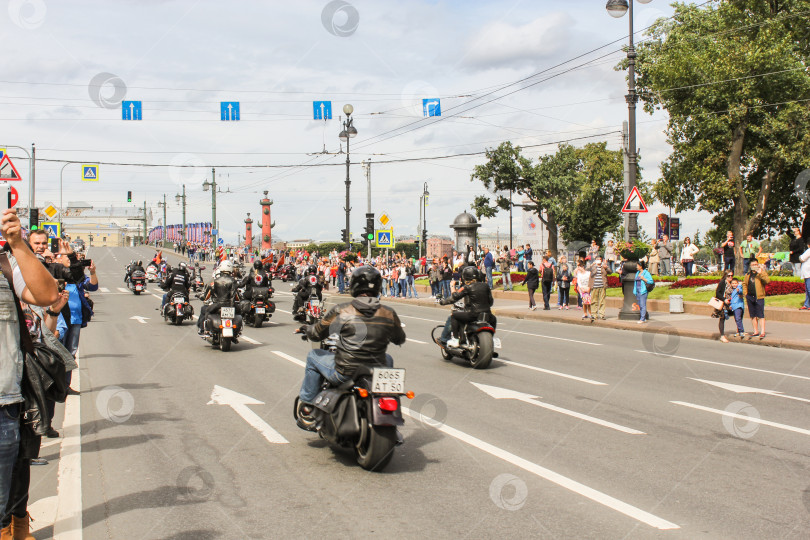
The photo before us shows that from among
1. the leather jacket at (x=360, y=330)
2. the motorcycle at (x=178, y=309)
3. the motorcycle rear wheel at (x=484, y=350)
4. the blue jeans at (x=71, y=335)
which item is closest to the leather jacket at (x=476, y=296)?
the motorcycle rear wheel at (x=484, y=350)

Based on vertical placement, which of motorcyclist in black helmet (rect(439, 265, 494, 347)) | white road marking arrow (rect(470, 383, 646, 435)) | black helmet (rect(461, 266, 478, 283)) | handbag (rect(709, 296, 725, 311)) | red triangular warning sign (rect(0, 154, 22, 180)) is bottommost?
white road marking arrow (rect(470, 383, 646, 435))

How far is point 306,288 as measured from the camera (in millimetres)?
19938

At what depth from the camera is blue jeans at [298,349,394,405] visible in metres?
6.49

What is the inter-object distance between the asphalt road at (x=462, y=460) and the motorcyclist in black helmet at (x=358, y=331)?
2.61 ft

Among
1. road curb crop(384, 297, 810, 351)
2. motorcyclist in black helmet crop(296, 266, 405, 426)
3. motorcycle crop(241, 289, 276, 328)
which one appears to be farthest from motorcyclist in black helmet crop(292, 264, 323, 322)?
motorcyclist in black helmet crop(296, 266, 405, 426)

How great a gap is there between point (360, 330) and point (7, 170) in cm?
2598

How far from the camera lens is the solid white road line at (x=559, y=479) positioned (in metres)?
4.82

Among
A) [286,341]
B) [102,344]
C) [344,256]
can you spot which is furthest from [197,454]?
[344,256]

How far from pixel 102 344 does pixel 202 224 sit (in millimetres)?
82562

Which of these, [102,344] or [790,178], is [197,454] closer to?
[102,344]

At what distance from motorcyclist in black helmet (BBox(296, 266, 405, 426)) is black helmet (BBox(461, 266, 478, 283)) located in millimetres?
5535

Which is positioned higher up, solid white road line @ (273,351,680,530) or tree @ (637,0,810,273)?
tree @ (637,0,810,273)

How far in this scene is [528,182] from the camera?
59.6m

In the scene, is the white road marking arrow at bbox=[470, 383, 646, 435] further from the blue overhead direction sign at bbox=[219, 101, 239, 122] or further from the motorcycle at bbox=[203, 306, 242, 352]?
the blue overhead direction sign at bbox=[219, 101, 239, 122]
